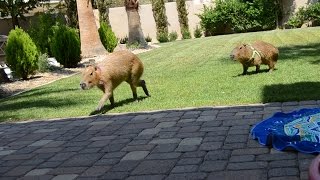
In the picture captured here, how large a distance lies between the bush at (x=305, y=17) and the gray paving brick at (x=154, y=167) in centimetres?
2434

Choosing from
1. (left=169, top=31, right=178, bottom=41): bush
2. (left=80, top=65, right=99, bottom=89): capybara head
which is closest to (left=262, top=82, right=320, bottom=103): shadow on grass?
(left=80, top=65, right=99, bottom=89): capybara head

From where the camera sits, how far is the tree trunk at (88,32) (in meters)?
18.9

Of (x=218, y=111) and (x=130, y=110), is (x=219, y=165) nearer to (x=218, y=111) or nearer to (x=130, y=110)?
(x=218, y=111)

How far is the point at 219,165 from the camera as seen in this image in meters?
A: 4.19

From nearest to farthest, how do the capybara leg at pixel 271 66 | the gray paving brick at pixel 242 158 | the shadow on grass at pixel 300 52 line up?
the gray paving brick at pixel 242 158
the capybara leg at pixel 271 66
the shadow on grass at pixel 300 52

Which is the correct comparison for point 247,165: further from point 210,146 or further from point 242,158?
point 210,146

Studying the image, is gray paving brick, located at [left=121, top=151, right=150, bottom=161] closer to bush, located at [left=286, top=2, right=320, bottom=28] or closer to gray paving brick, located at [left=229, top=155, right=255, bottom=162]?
gray paving brick, located at [left=229, top=155, right=255, bottom=162]

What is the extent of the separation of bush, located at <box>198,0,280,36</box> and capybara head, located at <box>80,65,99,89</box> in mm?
22234

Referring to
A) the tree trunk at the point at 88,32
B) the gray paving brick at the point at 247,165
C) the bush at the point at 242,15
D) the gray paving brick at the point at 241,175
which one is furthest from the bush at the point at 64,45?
the bush at the point at 242,15

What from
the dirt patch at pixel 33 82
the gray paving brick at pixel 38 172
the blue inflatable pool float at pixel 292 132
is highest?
the blue inflatable pool float at pixel 292 132

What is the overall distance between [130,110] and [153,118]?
90cm

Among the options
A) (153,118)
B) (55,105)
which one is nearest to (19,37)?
(55,105)

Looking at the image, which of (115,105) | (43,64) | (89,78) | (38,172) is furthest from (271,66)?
(43,64)

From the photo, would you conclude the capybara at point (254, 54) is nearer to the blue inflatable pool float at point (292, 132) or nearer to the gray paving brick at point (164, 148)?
the blue inflatable pool float at point (292, 132)
